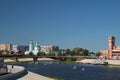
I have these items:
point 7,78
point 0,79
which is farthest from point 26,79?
point 0,79

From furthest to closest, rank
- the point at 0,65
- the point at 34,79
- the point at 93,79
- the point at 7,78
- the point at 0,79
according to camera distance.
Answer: the point at 93,79
the point at 34,79
the point at 0,65
the point at 7,78
the point at 0,79

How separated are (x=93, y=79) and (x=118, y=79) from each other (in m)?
8.64

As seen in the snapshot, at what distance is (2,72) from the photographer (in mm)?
61531

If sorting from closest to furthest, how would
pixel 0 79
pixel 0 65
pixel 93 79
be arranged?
pixel 0 79 → pixel 0 65 → pixel 93 79

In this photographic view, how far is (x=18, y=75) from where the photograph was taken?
2509 inches

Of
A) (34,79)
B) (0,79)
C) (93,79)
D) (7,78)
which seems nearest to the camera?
(0,79)

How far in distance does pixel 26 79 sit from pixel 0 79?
14817 millimetres

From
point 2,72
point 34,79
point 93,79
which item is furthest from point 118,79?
point 2,72

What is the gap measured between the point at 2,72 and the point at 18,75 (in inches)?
135

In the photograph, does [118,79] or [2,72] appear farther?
[118,79]

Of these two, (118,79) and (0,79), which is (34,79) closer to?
(0,79)

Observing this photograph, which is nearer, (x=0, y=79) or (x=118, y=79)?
(x=0, y=79)

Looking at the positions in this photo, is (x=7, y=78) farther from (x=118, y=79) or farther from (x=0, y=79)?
(x=118, y=79)

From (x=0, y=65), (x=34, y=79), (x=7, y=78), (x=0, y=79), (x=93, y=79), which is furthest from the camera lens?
(x=93, y=79)
